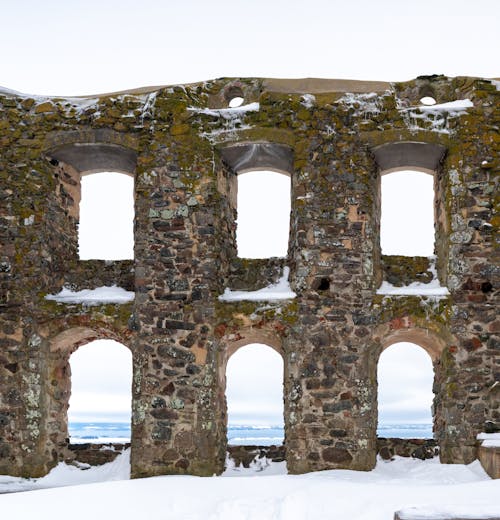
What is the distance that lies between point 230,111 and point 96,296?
12.5ft

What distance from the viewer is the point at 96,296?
468 inches

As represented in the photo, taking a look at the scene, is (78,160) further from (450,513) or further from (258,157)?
(450,513)

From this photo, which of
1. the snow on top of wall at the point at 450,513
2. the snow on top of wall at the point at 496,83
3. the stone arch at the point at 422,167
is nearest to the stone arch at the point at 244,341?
the stone arch at the point at 422,167

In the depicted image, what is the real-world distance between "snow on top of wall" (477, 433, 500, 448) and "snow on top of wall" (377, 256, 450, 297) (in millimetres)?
2205

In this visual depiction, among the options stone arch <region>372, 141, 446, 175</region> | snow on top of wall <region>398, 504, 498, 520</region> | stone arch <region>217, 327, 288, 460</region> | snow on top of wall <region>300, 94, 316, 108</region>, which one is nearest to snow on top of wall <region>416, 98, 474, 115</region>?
stone arch <region>372, 141, 446, 175</region>

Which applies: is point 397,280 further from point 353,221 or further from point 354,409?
point 354,409

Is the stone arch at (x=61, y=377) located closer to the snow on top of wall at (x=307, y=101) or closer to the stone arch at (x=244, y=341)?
the stone arch at (x=244, y=341)

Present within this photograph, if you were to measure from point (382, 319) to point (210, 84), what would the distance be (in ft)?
16.6

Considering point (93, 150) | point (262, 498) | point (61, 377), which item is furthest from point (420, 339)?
point (93, 150)

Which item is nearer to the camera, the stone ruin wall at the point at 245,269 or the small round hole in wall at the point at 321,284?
the stone ruin wall at the point at 245,269

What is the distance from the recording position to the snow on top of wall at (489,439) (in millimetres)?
9664

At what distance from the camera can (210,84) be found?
12.6 meters

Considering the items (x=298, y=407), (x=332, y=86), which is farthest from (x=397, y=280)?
(x=332, y=86)

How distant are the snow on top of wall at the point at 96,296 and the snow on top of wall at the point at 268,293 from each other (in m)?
1.60
